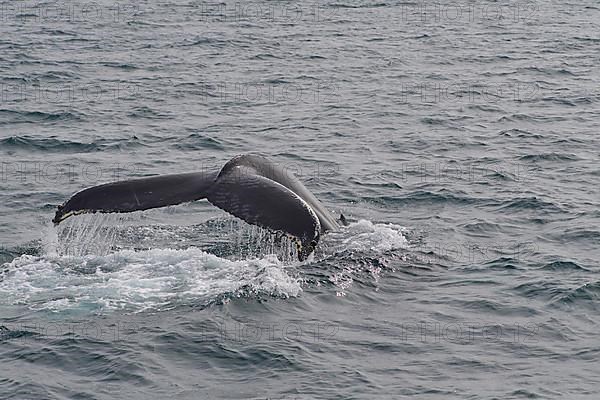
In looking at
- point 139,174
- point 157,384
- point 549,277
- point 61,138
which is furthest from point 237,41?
point 157,384

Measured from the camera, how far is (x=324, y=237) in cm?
1297

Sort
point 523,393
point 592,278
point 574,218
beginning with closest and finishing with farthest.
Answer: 1. point 523,393
2. point 592,278
3. point 574,218

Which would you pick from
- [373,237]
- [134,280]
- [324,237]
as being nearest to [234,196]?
[134,280]

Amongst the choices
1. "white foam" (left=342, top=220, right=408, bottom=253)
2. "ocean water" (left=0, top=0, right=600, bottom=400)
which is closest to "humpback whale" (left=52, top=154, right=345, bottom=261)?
"ocean water" (left=0, top=0, right=600, bottom=400)

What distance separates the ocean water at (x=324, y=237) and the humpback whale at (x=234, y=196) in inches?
35.6

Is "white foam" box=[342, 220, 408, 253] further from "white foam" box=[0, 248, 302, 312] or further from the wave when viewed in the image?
"white foam" box=[0, 248, 302, 312]

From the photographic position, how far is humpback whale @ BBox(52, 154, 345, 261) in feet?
33.2

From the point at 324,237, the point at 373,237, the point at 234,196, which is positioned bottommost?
the point at 373,237

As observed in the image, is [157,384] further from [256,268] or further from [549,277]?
[549,277]

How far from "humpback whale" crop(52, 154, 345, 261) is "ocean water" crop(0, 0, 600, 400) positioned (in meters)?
0.91

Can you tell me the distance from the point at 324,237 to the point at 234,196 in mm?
2400

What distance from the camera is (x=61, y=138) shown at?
65.7 feet

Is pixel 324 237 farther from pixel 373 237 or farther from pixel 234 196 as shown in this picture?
pixel 234 196

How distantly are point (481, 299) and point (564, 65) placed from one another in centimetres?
1834
